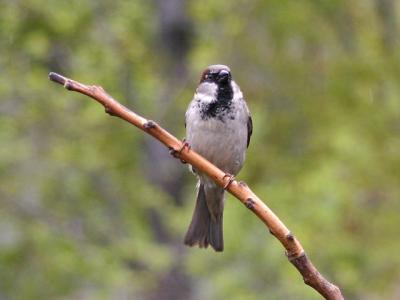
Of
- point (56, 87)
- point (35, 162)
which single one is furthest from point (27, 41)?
point (35, 162)

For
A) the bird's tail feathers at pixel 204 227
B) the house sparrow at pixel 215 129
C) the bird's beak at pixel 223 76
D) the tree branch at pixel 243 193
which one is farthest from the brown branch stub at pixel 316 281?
the bird's beak at pixel 223 76

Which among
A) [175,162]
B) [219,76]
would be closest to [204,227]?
[219,76]

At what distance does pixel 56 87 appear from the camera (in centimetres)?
800

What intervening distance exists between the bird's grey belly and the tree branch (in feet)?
4.59

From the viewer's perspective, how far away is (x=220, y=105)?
3.69 m

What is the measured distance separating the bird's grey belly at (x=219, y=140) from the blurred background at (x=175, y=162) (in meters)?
3.64

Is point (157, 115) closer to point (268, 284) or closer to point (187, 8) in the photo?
point (187, 8)

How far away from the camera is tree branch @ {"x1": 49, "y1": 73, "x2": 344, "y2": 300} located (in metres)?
2.03

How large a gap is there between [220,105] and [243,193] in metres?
1.55

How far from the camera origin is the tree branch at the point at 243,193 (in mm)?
2025

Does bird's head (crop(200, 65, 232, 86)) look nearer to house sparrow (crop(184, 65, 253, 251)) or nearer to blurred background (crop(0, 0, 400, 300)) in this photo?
house sparrow (crop(184, 65, 253, 251))

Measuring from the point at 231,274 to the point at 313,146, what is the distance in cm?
181

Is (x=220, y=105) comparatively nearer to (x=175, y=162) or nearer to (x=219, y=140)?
(x=219, y=140)

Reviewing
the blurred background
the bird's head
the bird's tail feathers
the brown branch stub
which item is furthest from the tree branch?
the blurred background
